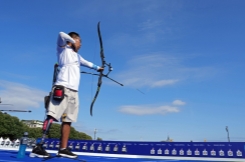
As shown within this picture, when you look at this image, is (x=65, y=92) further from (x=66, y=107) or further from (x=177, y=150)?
(x=177, y=150)

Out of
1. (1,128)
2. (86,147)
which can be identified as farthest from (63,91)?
(1,128)

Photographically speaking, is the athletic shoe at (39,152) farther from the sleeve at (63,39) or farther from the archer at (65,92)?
the sleeve at (63,39)

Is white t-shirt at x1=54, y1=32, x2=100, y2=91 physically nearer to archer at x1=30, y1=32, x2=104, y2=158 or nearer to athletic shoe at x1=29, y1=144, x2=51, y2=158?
archer at x1=30, y1=32, x2=104, y2=158

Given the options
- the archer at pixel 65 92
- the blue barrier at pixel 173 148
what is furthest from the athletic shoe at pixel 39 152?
the blue barrier at pixel 173 148

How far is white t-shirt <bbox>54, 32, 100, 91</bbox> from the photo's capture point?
3.96 metres

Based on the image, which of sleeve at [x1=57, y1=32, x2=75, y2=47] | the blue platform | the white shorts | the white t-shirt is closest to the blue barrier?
the blue platform

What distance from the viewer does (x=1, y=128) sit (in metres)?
53.0

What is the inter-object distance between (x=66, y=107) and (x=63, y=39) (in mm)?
1193

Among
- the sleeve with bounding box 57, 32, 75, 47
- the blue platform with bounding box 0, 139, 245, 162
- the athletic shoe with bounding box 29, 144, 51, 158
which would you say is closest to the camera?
the athletic shoe with bounding box 29, 144, 51, 158

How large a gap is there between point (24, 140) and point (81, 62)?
1764 millimetres

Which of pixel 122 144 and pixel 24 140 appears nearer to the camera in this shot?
pixel 24 140

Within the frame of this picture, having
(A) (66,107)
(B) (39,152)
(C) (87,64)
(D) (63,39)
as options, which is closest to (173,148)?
(C) (87,64)

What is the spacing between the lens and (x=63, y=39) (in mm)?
3986

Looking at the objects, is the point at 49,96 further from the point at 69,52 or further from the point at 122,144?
the point at 122,144
